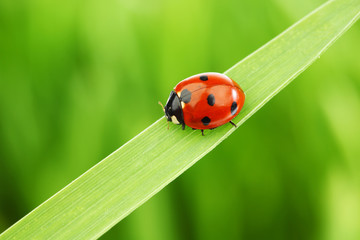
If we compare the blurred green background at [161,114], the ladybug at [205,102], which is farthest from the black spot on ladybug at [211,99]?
the blurred green background at [161,114]

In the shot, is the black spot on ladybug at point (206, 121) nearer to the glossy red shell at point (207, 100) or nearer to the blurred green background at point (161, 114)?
the glossy red shell at point (207, 100)

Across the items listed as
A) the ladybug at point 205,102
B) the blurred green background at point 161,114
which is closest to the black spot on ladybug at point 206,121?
the ladybug at point 205,102

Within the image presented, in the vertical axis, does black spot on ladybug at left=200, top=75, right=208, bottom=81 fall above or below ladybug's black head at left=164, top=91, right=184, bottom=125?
above

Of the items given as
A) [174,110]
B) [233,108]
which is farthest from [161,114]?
[233,108]

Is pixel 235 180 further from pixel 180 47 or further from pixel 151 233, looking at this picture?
pixel 180 47

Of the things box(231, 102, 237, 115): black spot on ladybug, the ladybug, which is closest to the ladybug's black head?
the ladybug

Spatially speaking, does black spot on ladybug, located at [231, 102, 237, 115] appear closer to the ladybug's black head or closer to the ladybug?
the ladybug

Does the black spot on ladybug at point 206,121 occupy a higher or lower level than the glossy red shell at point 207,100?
lower
